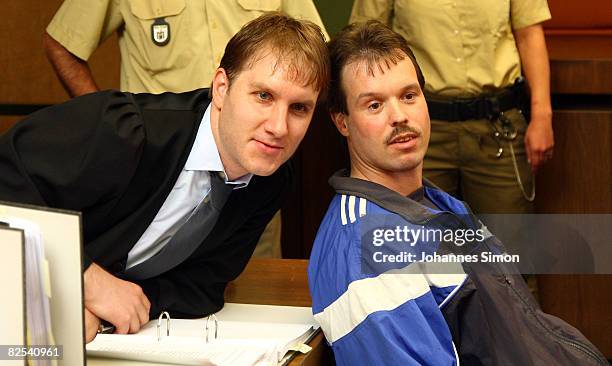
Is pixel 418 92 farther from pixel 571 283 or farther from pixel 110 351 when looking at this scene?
pixel 571 283

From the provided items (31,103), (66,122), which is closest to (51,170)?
(66,122)

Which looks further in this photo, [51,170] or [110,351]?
[51,170]

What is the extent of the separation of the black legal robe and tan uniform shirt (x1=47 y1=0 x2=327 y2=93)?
2.53ft

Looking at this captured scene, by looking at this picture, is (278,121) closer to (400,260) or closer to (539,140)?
(400,260)

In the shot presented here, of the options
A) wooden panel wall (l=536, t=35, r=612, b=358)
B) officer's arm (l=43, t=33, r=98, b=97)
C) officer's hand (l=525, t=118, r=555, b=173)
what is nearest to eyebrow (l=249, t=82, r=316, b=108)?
officer's arm (l=43, t=33, r=98, b=97)

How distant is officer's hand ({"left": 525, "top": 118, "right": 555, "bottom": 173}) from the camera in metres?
2.92

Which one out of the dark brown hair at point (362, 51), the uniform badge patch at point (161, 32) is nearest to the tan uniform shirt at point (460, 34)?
the uniform badge patch at point (161, 32)

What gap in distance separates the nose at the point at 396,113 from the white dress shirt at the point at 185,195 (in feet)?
1.07

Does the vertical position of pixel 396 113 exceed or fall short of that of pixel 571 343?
it exceeds it

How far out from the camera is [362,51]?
1894 mm

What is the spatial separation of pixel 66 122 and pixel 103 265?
0.26 metres

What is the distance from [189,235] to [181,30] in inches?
40.2

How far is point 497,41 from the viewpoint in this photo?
9.65 feet

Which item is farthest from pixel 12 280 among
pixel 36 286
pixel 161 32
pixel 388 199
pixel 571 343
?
pixel 161 32
